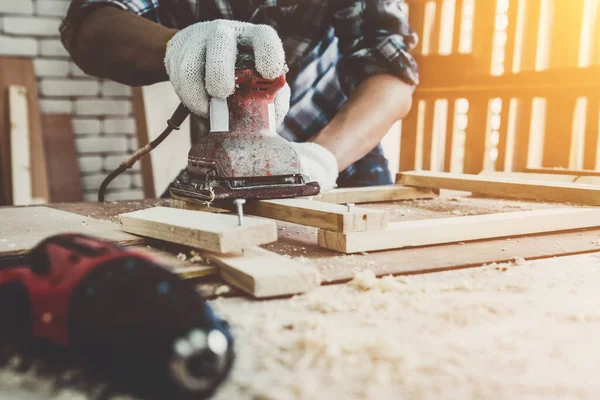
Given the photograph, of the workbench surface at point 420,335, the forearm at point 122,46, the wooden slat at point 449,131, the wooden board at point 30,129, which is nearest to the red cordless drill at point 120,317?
the workbench surface at point 420,335

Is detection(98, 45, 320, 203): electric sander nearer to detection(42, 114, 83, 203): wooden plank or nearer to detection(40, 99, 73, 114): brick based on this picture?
detection(42, 114, 83, 203): wooden plank

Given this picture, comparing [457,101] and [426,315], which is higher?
[457,101]

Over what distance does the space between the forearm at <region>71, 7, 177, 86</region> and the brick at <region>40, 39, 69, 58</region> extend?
119 centimetres

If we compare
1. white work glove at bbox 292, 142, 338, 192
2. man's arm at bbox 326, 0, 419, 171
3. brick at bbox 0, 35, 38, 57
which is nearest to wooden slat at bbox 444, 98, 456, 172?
man's arm at bbox 326, 0, 419, 171

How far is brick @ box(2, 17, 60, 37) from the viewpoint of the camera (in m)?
2.75

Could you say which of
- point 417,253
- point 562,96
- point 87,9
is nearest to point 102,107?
point 87,9

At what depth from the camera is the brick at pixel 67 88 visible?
→ 9.41 feet

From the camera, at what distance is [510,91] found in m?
2.38

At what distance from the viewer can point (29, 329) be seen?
1.50 ft

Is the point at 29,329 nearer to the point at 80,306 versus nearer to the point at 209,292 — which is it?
the point at 80,306

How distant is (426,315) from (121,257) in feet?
1.18

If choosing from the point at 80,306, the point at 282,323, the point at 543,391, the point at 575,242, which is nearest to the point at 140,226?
the point at 282,323

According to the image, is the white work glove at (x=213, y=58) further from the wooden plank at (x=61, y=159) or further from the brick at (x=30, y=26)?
the brick at (x=30, y=26)

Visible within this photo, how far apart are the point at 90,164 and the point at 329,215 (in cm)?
238
